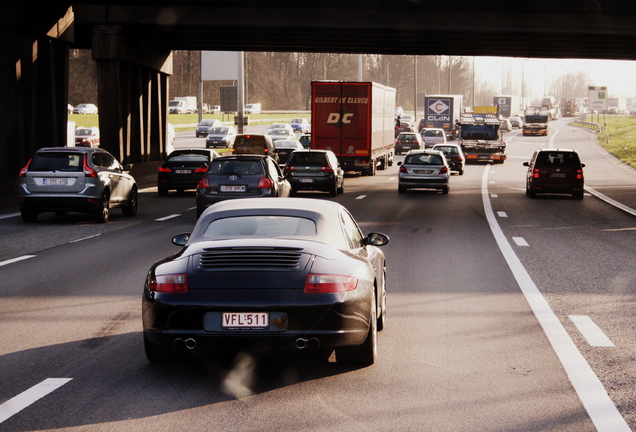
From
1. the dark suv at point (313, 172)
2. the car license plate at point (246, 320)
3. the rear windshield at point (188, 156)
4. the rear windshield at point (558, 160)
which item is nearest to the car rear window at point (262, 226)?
the car license plate at point (246, 320)

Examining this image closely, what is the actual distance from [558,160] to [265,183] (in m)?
13.1

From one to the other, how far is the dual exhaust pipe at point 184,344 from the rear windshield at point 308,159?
24.5m

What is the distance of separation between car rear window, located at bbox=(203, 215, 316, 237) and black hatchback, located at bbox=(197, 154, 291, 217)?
1361 cm

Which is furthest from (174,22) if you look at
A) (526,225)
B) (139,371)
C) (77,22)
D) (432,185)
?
(139,371)

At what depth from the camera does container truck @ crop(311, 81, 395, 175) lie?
3969cm

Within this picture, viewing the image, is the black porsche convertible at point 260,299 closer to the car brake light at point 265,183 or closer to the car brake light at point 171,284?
the car brake light at point 171,284

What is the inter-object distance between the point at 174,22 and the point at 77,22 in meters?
4.96

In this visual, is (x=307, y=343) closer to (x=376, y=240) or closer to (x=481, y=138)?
(x=376, y=240)

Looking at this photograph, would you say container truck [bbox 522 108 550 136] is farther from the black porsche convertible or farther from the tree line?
the black porsche convertible

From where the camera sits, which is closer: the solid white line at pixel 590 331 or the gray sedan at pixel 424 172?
the solid white line at pixel 590 331

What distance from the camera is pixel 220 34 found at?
119 feet

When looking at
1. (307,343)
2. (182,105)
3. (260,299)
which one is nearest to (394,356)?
(307,343)

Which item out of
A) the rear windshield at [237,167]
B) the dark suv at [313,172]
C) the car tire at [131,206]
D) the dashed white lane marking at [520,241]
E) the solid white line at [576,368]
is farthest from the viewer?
the dark suv at [313,172]

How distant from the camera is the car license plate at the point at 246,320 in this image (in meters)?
6.71
